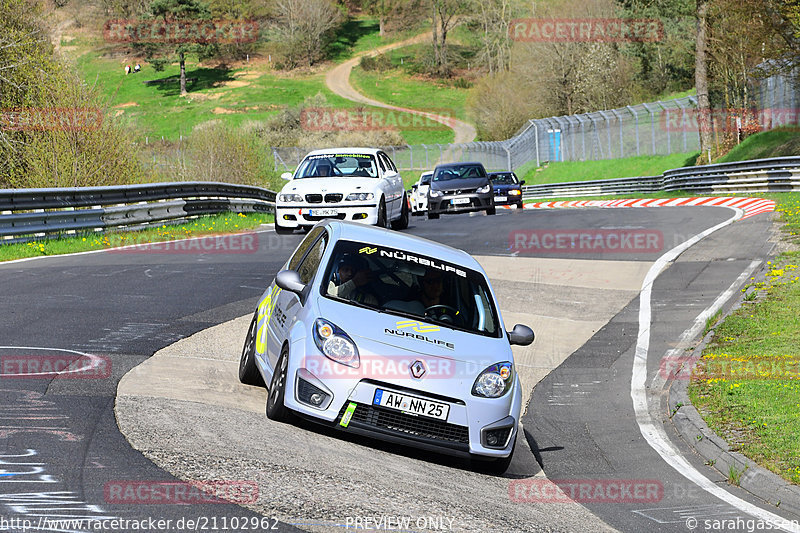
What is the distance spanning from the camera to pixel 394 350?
7.05m

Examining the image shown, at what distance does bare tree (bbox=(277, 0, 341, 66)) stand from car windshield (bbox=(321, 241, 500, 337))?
122 meters

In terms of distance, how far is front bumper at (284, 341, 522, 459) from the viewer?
271 inches

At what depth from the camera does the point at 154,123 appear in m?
106

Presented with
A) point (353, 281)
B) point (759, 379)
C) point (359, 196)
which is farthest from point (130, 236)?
point (759, 379)

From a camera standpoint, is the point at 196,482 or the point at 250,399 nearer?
the point at 196,482

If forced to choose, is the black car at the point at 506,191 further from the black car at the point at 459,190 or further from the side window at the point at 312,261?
the side window at the point at 312,261

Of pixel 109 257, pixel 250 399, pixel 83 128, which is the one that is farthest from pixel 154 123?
pixel 250 399

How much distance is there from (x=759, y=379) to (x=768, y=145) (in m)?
36.7

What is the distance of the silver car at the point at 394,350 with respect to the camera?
6.93 meters

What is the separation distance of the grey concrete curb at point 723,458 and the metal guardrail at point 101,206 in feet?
42.9

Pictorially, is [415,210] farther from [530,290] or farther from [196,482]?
[196,482]

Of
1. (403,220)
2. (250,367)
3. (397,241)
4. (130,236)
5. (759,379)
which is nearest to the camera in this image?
(397,241)

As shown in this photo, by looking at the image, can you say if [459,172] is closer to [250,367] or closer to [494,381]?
[250,367]

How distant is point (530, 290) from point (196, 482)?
10804mm
